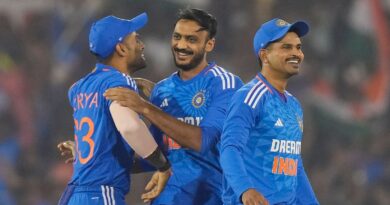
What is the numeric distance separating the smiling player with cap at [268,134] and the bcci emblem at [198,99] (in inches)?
18.6

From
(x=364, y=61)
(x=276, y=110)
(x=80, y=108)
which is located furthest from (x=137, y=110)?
(x=364, y=61)

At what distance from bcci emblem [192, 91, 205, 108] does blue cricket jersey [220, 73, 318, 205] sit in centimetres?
49

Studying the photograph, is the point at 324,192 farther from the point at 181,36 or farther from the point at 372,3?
the point at 181,36

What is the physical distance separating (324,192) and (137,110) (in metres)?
8.97

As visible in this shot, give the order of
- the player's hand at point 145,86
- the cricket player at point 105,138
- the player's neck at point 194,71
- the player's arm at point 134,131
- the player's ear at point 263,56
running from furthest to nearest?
the player's hand at point 145,86, the player's neck at point 194,71, the player's ear at point 263,56, the cricket player at point 105,138, the player's arm at point 134,131

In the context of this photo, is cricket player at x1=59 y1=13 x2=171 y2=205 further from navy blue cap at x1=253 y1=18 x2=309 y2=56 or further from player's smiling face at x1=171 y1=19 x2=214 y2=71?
navy blue cap at x1=253 y1=18 x2=309 y2=56

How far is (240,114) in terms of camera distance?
5.57 meters

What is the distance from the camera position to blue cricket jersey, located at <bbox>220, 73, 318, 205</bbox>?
18.1 feet

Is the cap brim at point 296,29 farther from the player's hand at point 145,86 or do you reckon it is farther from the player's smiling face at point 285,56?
the player's hand at point 145,86

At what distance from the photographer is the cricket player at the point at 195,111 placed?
19.8ft

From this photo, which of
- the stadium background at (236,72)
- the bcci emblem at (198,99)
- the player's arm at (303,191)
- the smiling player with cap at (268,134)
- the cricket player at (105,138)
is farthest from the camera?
the stadium background at (236,72)

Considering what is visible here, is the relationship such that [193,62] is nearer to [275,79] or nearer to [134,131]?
[275,79]

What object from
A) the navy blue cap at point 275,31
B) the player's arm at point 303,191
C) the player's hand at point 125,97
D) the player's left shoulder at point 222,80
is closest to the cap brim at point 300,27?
the navy blue cap at point 275,31

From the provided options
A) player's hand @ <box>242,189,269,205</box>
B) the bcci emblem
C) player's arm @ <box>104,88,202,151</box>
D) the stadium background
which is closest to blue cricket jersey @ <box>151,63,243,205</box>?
the bcci emblem
